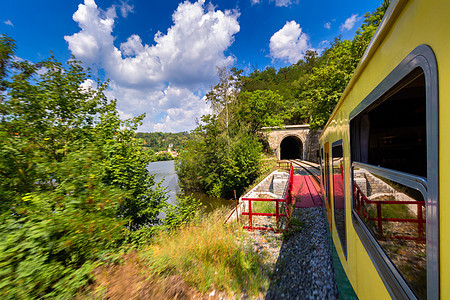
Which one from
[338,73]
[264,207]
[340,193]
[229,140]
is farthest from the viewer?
[229,140]

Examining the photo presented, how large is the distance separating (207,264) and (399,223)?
3448 millimetres

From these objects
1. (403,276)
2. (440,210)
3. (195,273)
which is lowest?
(195,273)

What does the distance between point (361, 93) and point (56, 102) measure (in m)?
5.48

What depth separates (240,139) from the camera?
19.3 meters

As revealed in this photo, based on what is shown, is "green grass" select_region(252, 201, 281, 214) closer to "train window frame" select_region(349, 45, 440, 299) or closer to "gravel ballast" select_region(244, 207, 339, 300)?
"gravel ballast" select_region(244, 207, 339, 300)

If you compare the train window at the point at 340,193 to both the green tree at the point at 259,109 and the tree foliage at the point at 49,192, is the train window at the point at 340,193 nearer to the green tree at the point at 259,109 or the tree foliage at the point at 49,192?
the tree foliage at the point at 49,192

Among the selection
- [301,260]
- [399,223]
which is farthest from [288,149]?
[399,223]

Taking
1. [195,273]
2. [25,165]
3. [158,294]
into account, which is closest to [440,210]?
[158,294]

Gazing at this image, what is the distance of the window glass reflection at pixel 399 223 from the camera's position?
0.78 m

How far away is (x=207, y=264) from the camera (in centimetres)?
361

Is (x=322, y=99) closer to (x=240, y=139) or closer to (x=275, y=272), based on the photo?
(x=240, y=139)

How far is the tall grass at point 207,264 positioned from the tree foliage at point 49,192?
2.92 feet

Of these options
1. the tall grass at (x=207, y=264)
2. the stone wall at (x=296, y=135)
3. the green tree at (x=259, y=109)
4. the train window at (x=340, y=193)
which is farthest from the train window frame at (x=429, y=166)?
the stone wall at (x=296, y=135)

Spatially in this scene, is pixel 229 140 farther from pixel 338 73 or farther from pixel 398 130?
pixel 398 130
